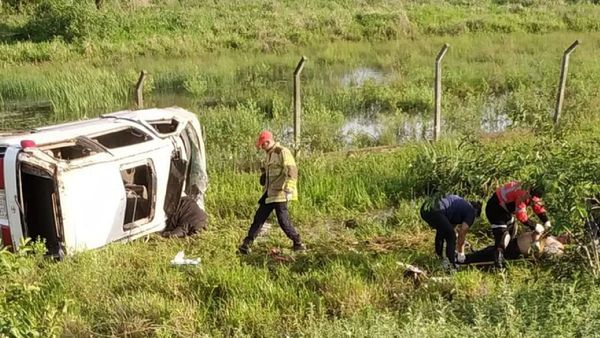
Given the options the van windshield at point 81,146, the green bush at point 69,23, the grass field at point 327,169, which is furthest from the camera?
the green bush at point 69,23

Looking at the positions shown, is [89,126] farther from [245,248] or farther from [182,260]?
[245,248]

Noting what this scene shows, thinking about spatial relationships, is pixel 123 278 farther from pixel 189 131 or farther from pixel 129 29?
pixel 129 29

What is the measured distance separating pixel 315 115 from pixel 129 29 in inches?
639

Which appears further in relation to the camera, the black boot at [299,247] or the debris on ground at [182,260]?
the black boot at [299,247]

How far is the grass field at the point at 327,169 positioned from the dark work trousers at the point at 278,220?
0.23 meters

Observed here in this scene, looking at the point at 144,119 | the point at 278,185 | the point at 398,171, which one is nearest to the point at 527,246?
the point at 278,185

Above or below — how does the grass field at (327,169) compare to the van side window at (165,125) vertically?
below

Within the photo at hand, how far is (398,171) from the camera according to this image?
32.7 feet

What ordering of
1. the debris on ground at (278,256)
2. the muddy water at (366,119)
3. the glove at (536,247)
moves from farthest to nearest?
the muddy water at (366,119) → the debris on ground at (278,256) → the glove at (536,247)

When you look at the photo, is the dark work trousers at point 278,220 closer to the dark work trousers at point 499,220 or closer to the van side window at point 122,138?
the van side window at point 122,138

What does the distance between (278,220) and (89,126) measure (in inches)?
100

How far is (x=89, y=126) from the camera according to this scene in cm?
804

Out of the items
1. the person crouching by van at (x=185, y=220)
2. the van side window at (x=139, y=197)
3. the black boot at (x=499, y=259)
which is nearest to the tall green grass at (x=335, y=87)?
the person crouching by van at (x=185, y=220)

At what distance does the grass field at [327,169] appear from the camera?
5.53 m
